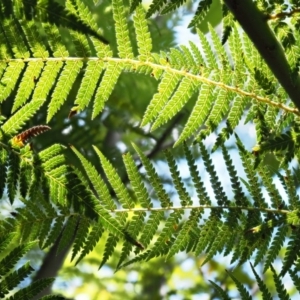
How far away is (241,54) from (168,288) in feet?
6.19

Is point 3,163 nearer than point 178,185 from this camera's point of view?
Yes

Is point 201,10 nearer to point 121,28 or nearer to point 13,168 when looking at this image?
point 121,28

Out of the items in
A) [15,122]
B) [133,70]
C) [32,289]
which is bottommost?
[32,289]

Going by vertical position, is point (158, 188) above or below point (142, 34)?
below

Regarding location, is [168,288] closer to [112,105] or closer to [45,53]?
[112,105]

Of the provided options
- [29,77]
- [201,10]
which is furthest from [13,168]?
[201,10]

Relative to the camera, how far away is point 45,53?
1.68 feet

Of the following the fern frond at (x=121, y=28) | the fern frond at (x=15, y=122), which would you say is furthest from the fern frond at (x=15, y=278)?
the fern frond at (x=121, y=28)

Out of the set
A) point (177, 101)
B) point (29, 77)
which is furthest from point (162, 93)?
point (29, 77)

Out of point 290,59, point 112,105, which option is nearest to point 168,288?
point 112,105

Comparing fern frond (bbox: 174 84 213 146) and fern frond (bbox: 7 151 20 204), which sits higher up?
fern frond (bbox: 174 84 213 146)

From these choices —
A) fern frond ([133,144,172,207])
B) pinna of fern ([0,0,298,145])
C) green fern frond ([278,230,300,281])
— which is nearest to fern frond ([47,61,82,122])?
pinna of fern ([0,0,298,145])

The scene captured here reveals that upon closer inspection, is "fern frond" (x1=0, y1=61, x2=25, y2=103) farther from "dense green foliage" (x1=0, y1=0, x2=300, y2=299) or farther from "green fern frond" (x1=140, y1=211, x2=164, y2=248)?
"green fern frond" (x1=140, y1=211, x2=164, y2=248)

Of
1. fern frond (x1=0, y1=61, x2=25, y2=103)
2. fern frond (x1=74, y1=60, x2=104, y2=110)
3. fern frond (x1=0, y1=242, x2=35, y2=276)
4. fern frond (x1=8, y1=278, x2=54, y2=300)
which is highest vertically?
fern frond (x1=74, y1=60, x2=104, y2=110)
